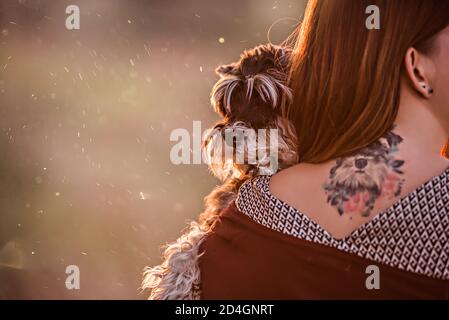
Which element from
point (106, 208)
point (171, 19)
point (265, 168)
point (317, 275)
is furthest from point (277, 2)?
point (317, 275)

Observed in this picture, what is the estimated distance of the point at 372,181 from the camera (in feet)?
3.83

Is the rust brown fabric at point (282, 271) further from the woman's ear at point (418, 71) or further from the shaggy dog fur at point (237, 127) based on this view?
the woman's ear at point (418, 71)

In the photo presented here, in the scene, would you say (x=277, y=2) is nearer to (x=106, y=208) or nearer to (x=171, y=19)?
(x=171, y=19)

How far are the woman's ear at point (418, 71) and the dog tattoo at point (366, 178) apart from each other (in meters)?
0.09

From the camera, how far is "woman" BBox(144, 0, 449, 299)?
1116 millimetres

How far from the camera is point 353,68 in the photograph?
4.00ft

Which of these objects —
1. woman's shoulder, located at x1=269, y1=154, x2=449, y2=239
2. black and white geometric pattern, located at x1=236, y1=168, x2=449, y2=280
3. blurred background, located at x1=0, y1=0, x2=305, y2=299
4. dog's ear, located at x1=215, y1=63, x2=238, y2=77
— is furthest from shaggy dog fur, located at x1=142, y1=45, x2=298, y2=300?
blurred background, located at x1=0, y1=0, x2=305, y2=299

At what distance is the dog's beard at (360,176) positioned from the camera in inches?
45.8

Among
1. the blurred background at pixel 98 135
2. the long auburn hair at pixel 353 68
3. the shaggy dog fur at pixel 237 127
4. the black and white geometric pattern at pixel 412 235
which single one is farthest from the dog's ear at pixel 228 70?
the blurred background at pixel 98 135

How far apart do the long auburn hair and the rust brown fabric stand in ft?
0.54

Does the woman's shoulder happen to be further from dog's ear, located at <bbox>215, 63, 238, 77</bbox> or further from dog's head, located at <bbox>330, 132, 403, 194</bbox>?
dog's ear, located at <bbox>215, 63, 238, 77</bbox>

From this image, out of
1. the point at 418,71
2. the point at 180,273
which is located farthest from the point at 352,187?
the point at 180,273
